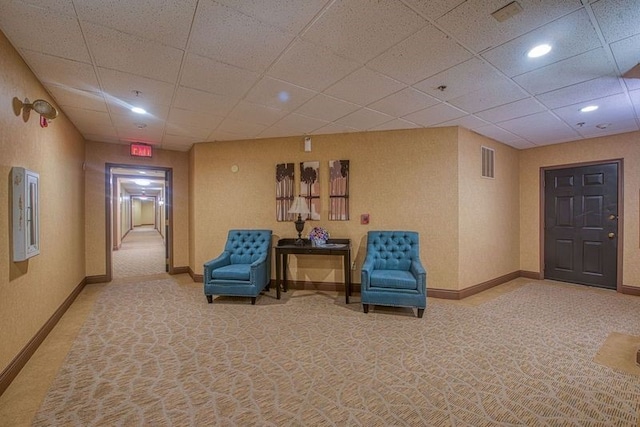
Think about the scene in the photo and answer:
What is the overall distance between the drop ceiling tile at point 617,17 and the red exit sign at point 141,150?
6.17 meters

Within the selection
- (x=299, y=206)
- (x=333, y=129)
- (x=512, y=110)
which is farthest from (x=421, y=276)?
(x=333, y=129)

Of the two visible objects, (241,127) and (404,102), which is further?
(241,127)

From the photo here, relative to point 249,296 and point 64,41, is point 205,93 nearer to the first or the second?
point 64,41

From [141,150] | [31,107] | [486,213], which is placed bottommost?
[486,213]

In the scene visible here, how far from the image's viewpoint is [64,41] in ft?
7.34

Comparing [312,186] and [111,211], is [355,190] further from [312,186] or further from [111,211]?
[111,211]

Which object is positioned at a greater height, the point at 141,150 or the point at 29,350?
the point at 141,150

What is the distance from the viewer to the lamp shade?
15.0 ft

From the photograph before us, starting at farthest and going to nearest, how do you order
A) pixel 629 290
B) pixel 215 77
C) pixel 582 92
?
pixel 629 290, pixel 582 92, pixel 215 77

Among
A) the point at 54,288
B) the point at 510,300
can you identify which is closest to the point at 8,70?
the point at 54,288

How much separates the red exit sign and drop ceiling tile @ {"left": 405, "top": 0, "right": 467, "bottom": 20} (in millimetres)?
5255

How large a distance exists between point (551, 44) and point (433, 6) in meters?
1.15

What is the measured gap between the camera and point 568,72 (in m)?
2.71

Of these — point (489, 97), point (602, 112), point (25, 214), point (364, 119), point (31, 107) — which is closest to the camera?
point (25, 214)
